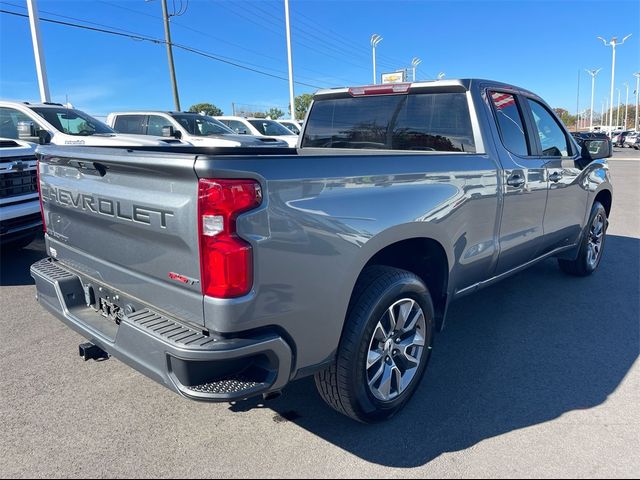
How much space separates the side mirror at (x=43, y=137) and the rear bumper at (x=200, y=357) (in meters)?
6.01

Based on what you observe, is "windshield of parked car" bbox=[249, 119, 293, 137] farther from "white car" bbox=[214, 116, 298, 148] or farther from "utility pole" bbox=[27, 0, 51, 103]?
"utility pole" bbox=[27, 0, 51, 103]

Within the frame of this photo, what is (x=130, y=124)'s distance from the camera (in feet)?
41.9

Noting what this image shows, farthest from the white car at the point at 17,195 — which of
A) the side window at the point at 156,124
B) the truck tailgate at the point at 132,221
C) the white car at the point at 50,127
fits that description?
the side window at the point at 156,124

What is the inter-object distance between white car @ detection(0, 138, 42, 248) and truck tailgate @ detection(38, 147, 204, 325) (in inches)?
110

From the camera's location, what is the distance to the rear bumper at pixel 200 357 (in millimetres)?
2049

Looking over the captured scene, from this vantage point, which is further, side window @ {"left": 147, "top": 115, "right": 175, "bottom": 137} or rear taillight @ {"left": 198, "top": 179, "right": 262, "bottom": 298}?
side window @ {"left": 147, "top": 115, "right": 175, "bottom": 137}

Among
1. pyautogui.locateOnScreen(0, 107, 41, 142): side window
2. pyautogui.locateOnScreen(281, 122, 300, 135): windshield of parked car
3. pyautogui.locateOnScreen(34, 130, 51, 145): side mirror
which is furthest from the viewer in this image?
pyautogui.locateOnScreen(281, 122, 300, 135): windshield of parked car

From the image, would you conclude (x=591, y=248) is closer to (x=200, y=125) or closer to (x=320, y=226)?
(x=320, y=226)

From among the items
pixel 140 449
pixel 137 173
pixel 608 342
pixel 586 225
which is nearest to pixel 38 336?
pixel 140 449

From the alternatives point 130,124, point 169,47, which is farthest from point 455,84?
point 169,47

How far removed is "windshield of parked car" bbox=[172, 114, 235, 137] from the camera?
12.4 meters

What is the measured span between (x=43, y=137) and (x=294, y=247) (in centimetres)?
675

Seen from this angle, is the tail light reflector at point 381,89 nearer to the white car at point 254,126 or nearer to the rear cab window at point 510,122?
the rear cab window at point 510,122

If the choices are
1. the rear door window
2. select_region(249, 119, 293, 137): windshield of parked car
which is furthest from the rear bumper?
select_region(249, 119, 293, 137): windshield of parked car
